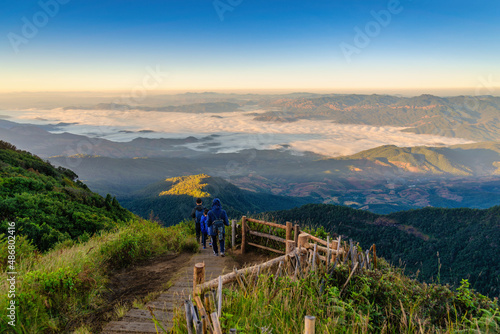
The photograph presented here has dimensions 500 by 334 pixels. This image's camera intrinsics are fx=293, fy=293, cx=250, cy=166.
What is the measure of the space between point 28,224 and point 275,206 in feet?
430

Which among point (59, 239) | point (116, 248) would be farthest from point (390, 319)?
point (59, 239)

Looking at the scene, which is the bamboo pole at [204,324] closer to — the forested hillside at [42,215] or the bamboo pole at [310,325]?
the bamboo pole at [310,325]

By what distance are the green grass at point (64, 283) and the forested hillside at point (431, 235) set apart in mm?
29556

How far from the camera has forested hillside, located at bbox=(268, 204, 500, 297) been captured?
3844 cm

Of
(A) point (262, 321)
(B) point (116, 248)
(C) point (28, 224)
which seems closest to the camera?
(A) point (262, 321)

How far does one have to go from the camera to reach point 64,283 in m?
5.84

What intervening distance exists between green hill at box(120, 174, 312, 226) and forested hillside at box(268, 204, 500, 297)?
20442 mm

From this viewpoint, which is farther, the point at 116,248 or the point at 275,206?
the point at 275,206

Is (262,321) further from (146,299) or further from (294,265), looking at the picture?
(146,299)

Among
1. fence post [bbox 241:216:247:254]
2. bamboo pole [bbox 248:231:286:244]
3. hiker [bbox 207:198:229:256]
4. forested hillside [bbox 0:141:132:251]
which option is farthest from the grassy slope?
bamboo pole [bbox 248:231:286:244]

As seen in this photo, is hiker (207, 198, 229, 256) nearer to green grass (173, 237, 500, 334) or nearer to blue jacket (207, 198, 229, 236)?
blue jacket (207, 198, 229, 236)

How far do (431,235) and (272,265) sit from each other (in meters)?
54.8

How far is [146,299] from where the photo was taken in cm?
614

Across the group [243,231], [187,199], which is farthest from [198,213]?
[187,199]
